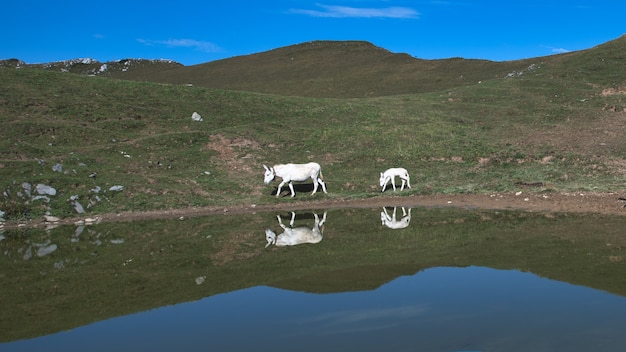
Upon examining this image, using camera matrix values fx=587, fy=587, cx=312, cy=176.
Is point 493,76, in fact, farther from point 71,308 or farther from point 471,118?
point 71,308

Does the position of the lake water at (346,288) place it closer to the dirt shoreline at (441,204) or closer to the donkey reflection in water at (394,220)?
the donkey reflection in water at (394,220)

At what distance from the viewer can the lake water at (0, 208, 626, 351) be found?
10508mm

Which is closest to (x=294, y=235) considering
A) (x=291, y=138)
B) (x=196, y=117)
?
(x=291, y=138)

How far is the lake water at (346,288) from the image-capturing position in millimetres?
10508

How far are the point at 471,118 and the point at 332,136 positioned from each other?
13165 millimetres

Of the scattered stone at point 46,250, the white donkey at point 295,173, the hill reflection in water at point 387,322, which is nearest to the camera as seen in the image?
the hill reflection in water at point 387,322

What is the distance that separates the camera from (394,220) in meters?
23.3

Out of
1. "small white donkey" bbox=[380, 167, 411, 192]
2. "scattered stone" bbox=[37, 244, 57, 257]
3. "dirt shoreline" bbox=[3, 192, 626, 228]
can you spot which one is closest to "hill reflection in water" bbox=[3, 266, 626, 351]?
"scattered stone" bbox=[37, 244, 57, 257]

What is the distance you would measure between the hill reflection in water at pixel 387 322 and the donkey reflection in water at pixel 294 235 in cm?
574

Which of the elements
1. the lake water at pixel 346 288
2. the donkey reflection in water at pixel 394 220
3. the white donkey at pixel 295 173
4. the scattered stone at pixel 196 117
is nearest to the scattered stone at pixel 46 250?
the lake water at pixel 346 288

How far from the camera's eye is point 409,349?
9.72m

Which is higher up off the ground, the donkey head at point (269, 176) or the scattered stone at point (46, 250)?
the donkey head at point (269, 176)

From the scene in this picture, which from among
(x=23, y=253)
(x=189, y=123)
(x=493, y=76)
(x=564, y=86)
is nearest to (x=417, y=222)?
(x=23, y=253)

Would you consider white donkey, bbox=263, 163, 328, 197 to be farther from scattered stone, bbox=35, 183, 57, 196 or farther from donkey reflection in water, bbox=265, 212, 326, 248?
scattered stone, bbox=35, 183, 57, 196
